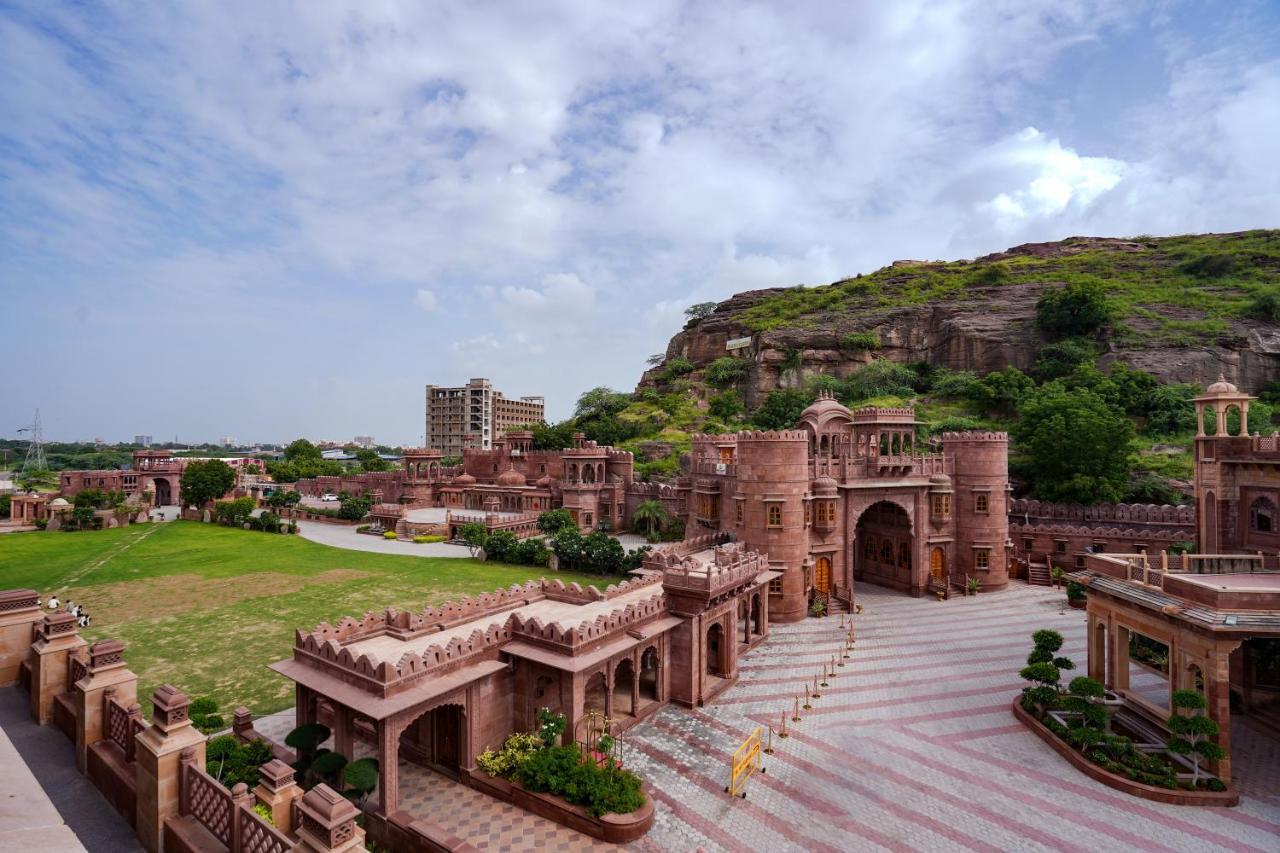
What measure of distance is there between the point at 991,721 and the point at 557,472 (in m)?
51.6

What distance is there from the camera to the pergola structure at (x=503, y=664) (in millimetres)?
13266

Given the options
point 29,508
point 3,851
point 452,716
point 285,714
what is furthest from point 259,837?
point 29,508

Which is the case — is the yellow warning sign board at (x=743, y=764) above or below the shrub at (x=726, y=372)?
below

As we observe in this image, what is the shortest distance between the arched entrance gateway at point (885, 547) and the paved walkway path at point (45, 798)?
32.0 m

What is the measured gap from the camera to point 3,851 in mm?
3559

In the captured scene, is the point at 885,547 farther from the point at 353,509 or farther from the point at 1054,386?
the point at 353,509

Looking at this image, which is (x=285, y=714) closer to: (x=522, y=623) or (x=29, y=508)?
(x=522, y=623)

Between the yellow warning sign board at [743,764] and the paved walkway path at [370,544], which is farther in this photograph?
the paved walkway path at [370,544]

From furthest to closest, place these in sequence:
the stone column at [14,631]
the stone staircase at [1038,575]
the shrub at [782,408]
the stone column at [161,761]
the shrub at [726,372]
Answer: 1. the shrub at [726,372]
2. the shrub at [782,408]
3. the stone staircase at [1038,575]
4. the stone column at [14,631]
5. the stone column at [161,761]

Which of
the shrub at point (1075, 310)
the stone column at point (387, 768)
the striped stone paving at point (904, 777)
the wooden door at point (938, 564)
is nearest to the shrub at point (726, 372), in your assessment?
the shrub at point (1075, 310)

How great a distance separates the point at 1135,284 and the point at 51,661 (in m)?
91.3

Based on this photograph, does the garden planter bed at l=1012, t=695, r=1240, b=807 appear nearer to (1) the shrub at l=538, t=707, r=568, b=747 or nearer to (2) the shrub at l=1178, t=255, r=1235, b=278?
(1) the shrub at l=538, t=707, r=568, b=747

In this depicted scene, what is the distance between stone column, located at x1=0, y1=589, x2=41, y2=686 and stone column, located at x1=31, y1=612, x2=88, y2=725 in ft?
2.96

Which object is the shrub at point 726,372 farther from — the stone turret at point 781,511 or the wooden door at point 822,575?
the stone turret at point 781,511
